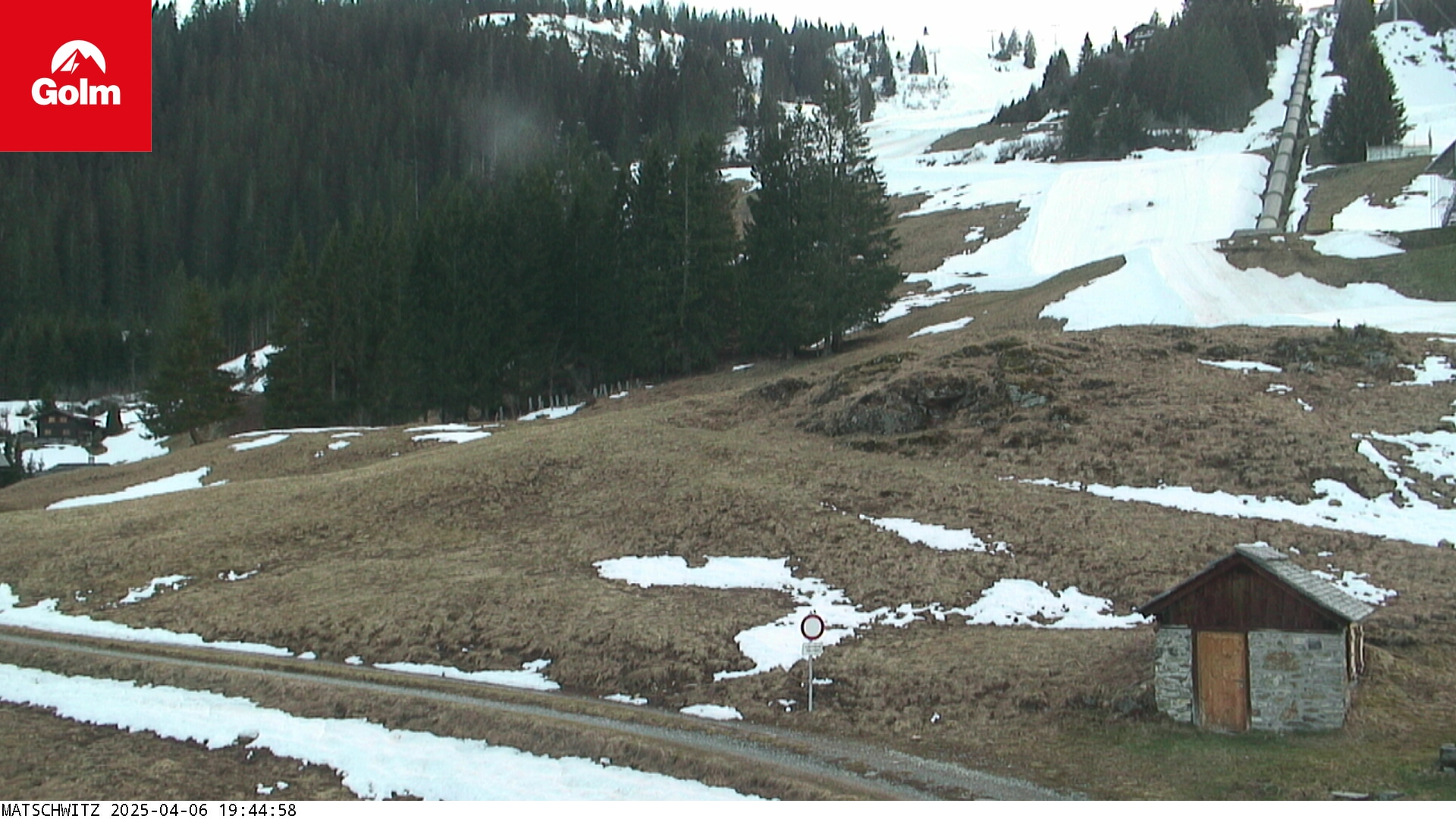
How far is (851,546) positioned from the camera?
2822 centimetres

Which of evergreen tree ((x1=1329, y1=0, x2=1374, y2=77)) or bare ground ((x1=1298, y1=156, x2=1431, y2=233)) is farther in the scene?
evergreen tree ((x1=1329, y1=0, x2=1374, y2=77))

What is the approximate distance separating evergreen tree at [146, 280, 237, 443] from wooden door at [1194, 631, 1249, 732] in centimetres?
5997

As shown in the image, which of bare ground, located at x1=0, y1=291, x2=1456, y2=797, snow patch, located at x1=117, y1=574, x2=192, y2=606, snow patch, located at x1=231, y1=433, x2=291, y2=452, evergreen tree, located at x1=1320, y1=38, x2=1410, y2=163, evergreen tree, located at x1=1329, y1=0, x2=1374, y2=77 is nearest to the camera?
bare ground, located at x1=0, y1=291, x2=1456, y2=797

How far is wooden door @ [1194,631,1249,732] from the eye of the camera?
17000 millimetres

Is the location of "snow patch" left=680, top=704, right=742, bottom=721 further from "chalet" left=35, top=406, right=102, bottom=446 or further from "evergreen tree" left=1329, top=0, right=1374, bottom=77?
"evergreen tree" left=1329, top=0, right=1374, bottom=77

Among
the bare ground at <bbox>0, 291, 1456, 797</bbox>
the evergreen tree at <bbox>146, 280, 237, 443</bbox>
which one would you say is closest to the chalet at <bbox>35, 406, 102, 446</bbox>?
the evergreen tree at <bbox>146, 280, 237, 443</bbox>

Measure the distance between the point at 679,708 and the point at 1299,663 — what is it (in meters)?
10.4

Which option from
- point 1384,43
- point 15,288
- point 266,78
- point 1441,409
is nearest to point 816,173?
point 1441,409

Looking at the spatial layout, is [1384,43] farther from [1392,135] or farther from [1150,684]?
[1150,684]

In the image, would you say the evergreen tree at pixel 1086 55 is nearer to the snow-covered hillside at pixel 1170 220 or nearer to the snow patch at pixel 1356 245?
the snow-covered hillside at pixel 1170 220

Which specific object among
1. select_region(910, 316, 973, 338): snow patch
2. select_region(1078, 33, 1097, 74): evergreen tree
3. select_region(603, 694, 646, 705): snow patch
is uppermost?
select_region(1078, 33, 1097, 74): evergreen tree

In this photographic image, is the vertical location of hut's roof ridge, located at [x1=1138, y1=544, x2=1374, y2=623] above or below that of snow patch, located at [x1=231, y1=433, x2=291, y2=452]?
above

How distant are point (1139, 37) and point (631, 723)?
164530 millimetres

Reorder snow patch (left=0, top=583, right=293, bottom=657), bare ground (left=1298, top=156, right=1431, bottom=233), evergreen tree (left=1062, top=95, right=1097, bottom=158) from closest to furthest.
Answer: snow patch (left=0, top=583, right=293, bottom=657) → bare ground (left=1298, top=156, right=1431, bottom=233) → evergreen tree (left=1062, top=95, right=1097, bottom=158)
